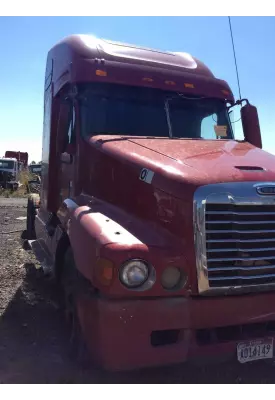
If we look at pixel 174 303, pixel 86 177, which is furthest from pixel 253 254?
pixel 86 177

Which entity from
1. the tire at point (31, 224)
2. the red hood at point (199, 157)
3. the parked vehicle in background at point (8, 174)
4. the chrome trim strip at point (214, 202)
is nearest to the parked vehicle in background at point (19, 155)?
the parked vehicle in background at point (8, 174)

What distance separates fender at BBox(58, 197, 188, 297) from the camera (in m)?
3.01

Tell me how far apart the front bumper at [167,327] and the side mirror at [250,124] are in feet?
9.15

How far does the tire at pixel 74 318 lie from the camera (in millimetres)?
3554

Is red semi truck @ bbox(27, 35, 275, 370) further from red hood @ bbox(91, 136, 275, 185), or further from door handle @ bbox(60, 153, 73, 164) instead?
door handle @ bbox(60, 153, 73, 164)

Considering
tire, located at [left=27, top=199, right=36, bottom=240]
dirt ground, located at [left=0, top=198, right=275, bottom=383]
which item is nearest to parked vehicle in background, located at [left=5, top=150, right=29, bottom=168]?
tire, located at [left=27, top=199, right=36, bottom=240]

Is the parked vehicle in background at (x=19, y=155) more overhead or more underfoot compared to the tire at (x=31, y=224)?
more overhead

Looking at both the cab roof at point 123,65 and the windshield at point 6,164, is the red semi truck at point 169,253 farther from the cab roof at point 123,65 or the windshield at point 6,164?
the windshield at point 6,164

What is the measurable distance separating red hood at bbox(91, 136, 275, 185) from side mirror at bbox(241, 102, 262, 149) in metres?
0.86

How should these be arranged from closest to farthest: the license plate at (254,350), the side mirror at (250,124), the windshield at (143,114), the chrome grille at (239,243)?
the chrome grille at (239,243), the license plate at (254,350), the windshield at (143,114), the side mirror at (250,124)

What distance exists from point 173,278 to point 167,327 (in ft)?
1.20

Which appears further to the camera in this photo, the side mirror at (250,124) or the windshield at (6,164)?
the windshield at (6,164)

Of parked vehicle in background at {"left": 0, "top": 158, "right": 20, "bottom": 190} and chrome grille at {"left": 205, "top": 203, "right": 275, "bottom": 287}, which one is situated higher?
parked vehicle in background at {"left": 0, "top": 158, "right": 20, "bottom": 190}

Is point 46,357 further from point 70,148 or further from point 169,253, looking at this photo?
point 70,148
